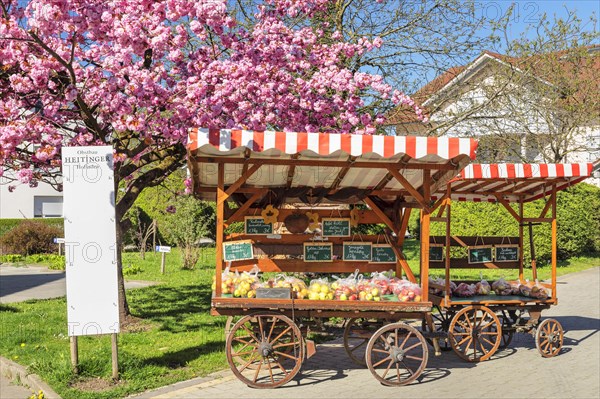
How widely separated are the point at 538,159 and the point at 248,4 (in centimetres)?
1478

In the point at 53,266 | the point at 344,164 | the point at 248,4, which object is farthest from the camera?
the point at 53,266

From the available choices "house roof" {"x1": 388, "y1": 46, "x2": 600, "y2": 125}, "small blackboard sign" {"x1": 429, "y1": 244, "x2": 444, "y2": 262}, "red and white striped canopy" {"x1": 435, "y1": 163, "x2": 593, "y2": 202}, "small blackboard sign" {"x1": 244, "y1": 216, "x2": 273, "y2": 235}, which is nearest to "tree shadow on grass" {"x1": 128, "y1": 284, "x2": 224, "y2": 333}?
"small blackboard sign" {"x1": 244, "y1": 216, "x2": 273, "y2": 235}

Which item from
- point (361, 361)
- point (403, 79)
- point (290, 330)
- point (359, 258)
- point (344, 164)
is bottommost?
point (361, 361)

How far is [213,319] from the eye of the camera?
11531 millimetres

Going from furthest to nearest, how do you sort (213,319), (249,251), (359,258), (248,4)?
(248,4) < (213,319) < (359,258) < (249,251)

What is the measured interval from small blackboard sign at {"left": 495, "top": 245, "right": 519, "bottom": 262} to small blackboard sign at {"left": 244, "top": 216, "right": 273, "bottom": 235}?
367 cm

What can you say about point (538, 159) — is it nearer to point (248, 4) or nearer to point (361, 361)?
point (248, 4)

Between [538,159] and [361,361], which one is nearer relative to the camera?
[361,361]

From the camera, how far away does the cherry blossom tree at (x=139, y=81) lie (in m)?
8.36

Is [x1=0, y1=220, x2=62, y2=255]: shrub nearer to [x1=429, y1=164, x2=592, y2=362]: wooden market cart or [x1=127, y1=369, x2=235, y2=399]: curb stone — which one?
[x1=429, y1=164, x2=592, y2=362]: wooden market cart

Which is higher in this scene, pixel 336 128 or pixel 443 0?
pixel 443 0

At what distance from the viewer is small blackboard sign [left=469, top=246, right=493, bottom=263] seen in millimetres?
9875

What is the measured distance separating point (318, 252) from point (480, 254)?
2712 millimetres

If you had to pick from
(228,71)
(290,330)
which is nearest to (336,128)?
(228,71)
